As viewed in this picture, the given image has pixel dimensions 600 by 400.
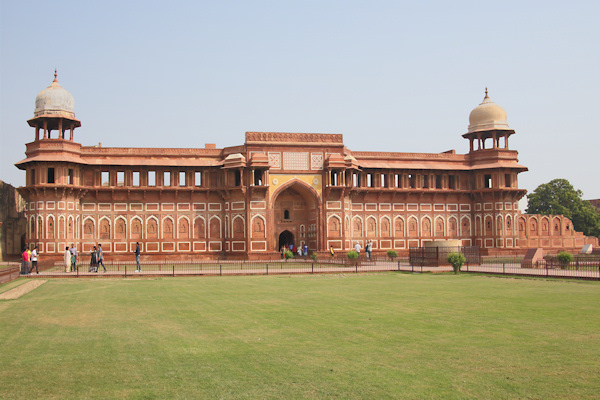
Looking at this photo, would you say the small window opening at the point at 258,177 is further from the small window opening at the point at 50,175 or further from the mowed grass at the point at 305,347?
the mowed grass at the point at 305,347

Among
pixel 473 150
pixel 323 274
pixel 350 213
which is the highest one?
pixel 473 150

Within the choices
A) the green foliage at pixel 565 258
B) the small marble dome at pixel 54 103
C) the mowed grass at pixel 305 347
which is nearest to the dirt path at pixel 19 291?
the mowed grass at pixel 305 347

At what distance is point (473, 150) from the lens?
1816 inches

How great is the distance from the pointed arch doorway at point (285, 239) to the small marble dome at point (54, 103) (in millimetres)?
17374

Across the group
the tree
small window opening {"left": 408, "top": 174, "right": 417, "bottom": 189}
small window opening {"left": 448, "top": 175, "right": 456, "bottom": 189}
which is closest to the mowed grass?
small window opening {"left": 408, "top": 174, "right": 417, "bottom": 189}

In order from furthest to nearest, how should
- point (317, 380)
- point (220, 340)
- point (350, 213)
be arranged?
point (350, 213), point (220, 340), point (317, 380)

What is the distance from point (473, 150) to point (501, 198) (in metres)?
4.78

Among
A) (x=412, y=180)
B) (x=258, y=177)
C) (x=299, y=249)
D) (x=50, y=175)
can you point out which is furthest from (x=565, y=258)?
(x=50, y=175)

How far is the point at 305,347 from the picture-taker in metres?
8.51

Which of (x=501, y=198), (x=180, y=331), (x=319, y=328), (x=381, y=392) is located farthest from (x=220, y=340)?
(x=501, y=198)

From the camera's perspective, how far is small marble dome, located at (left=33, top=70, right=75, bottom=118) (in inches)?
1490

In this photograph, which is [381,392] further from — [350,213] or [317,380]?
[350,213]

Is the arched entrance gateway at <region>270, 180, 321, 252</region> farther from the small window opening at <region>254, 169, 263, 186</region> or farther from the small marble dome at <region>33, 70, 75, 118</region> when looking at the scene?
the small marble dome at <region>33, 70, 75, 118</region>

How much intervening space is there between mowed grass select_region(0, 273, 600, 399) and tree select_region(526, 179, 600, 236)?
5127 cm
